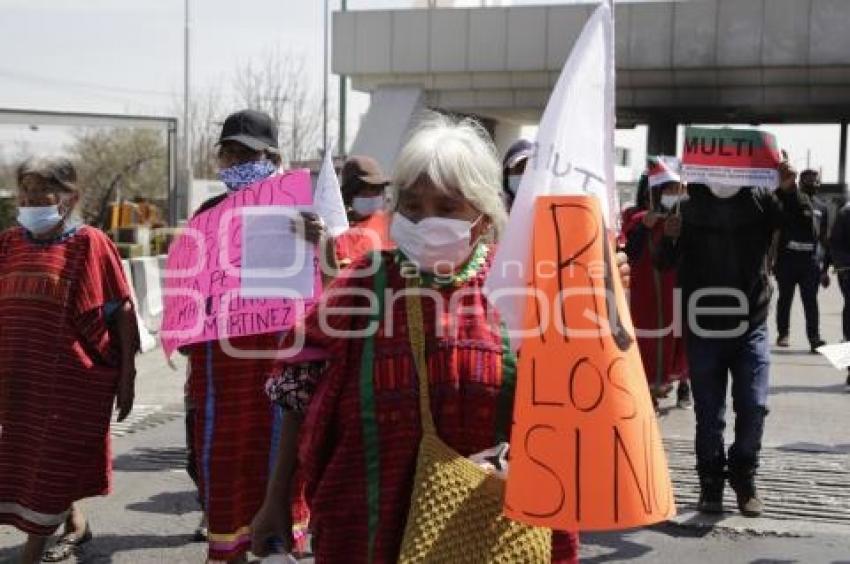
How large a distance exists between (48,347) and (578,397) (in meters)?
3.18

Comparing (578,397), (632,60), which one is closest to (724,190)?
(578,397)

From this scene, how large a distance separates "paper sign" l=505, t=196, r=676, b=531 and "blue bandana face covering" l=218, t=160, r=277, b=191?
2.47m

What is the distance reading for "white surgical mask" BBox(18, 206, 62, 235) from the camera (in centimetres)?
486

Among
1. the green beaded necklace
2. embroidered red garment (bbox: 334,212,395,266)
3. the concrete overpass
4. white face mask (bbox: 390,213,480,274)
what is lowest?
the green beaded necklace

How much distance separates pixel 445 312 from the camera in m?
2.61

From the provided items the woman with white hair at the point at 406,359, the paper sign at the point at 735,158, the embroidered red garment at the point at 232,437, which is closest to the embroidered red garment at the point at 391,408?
the woman with white hair at the point at 406,359

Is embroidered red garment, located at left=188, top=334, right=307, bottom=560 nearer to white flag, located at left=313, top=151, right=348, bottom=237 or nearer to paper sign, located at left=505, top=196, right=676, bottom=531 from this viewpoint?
white flag, located at left=313, top=151, right=348, bottom=237

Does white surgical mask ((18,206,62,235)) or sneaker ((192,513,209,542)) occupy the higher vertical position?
white surgical mask ((18,206,62,235))

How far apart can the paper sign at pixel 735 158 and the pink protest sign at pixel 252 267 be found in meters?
2.44

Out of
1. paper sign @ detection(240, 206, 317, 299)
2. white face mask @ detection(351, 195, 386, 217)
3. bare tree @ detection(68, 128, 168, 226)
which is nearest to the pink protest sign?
paper sign @ detection(240, 206, 317, 299)

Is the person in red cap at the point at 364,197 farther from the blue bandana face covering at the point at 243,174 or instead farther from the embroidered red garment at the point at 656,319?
the embroidered red garment at the point at 656,319

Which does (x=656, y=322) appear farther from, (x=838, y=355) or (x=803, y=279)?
(x=803, y=279)

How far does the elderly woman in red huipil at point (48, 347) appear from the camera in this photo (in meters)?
4.88

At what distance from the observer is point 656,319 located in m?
8.75
